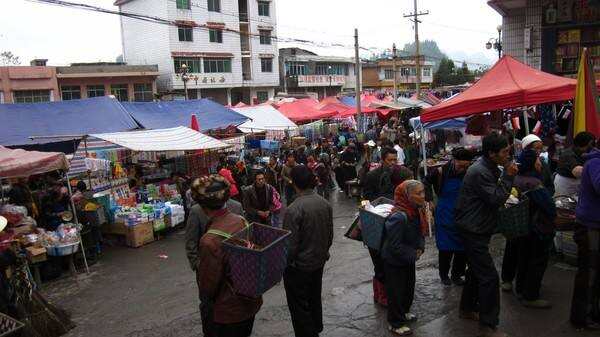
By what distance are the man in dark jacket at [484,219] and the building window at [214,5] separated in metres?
42.7

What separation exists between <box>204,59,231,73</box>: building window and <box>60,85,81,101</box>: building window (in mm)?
10996

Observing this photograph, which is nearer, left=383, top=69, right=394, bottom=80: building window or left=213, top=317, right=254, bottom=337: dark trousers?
left=213, top=317, right=254, bottom=337: dark trousers

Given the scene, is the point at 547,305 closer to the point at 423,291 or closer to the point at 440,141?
the point at 423,291

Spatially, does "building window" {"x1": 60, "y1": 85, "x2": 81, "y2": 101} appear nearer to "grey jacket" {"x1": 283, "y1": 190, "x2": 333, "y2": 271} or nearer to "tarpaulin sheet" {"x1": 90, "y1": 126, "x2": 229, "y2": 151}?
"tarpaulin sheet" {"x1": 90, "y1": 126, "x2": 229, "y2": 151}

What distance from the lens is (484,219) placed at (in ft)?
13.7

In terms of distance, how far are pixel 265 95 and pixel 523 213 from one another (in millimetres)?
46276

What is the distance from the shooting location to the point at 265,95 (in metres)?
49.8

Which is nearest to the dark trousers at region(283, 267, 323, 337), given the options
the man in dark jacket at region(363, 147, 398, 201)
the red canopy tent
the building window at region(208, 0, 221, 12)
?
the man in dark jacket at region(363, 147, 398, 201)

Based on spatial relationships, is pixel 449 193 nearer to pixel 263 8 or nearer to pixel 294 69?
pixel 263 8

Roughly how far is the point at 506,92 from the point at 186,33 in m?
38.1

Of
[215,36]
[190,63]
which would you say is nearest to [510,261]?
[190,63]

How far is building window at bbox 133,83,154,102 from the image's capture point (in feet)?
128

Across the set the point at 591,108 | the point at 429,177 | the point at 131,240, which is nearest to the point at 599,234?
the point at 429,177

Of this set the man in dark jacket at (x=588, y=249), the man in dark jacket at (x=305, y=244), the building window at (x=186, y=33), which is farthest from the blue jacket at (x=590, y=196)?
the building window at (x=186, y=33)
